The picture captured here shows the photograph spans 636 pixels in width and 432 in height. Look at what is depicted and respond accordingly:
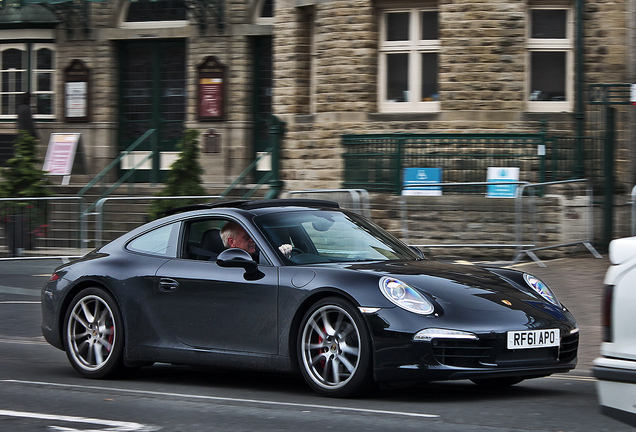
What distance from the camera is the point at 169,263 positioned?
26.7 ft

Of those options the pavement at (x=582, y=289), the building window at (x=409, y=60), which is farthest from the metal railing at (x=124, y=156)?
the pavement at (x=582, y=289)

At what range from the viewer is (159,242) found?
8375mm

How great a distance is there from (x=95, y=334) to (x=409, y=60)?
11746 mm

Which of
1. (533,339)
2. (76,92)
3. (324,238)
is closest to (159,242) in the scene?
(324,238)

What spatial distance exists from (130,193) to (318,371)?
1603 cm

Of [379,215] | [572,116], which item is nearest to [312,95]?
[379,215]

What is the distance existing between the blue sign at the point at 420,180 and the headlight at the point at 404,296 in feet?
34.1

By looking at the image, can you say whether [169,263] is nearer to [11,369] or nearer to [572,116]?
[11,369]

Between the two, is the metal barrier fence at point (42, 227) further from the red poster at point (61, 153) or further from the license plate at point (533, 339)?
the license plate at point (533, 339)

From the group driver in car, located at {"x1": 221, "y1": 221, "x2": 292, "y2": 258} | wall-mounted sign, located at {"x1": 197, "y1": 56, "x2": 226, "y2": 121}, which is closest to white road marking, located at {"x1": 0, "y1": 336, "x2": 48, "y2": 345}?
driver in car, located at {"x1": 221, "y1": 221, "x2": 292, "y2": 258}

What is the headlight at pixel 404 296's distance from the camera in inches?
267

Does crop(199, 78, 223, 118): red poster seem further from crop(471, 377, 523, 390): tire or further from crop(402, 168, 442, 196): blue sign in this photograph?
crop(471, 377, 523, 390): tire

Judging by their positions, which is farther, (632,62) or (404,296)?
(632,62)

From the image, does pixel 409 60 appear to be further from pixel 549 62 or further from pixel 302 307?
pixel 302 307
